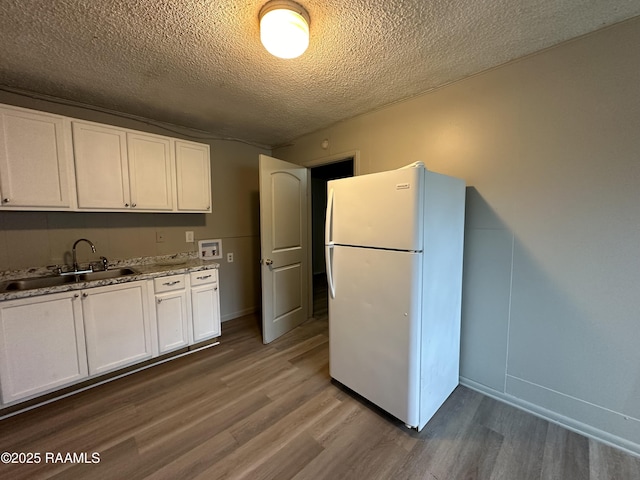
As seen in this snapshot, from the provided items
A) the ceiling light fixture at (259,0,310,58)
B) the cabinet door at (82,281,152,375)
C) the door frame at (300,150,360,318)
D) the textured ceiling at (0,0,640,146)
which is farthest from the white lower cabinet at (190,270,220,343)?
the ceiling light fixture at (259,0,310,58)

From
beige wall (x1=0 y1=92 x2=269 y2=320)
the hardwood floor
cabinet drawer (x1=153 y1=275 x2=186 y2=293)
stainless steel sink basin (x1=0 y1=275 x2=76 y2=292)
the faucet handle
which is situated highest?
beige wall (x1=0 y1=92 x2=269 y2=320)

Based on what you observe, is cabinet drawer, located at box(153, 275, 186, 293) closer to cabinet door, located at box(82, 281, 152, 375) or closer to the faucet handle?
cabinet door, located at box(82, 281, 152, 375)

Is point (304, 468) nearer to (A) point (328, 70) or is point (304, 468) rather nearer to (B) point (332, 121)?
(A) point (328, 70)

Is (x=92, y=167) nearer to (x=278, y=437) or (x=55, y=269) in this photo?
(x=55, y=269)

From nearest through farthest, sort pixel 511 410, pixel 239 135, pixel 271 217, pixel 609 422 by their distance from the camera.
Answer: pixel 609 422 < pixel 511 410 < pixel 271 217 < pixel 239 135

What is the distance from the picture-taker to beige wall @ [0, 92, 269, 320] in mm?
2102

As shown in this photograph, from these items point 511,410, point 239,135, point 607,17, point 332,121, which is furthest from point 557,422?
point 239,135

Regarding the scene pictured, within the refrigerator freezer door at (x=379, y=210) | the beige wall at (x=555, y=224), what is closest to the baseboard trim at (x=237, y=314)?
the refrigerator freezer door at (x=379, y=210)

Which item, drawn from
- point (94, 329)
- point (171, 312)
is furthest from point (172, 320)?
point (94, 329)

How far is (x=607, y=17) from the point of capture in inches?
53.9

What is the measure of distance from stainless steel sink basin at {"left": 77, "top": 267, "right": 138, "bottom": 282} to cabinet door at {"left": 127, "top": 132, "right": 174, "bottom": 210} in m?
0.63

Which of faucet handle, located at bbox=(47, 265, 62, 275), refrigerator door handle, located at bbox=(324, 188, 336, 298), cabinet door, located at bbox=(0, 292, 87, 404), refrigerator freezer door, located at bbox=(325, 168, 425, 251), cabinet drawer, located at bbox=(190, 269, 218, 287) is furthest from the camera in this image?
cabinet drawer, located at bbox=(190, 269, 218, 287)

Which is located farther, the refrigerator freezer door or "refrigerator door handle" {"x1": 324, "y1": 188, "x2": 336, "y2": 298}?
"refrigerator door handle" {"x1": 324, "y1": 188, "x2": 336, "y2": 298}

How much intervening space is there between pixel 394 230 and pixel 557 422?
1.66 metres
